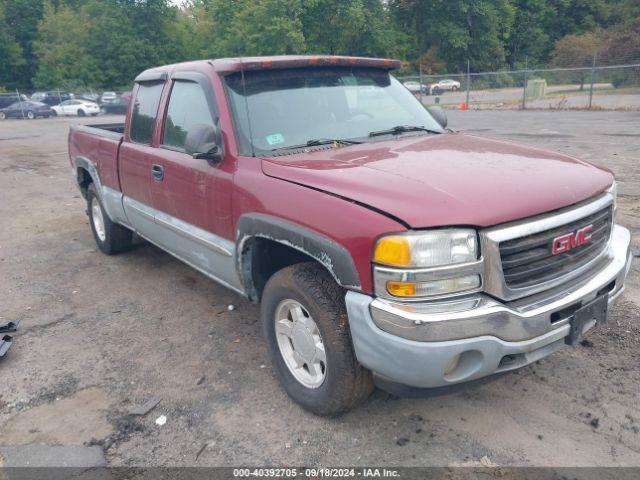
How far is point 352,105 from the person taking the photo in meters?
3.90

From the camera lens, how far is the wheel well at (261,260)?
3314mm

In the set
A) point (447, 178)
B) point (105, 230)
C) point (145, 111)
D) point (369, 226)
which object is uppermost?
point (145, 111)

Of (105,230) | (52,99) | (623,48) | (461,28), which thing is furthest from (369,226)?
(461,28)

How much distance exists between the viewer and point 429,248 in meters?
2.37

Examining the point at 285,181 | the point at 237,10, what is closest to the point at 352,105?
the point at 285,181

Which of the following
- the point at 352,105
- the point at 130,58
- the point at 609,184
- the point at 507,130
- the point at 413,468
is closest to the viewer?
the point at 413,468

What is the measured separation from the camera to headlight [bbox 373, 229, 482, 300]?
2.36m

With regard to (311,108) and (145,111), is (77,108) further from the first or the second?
(311,108)

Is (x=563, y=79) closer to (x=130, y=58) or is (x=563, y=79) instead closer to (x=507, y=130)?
(x=507, y=130)

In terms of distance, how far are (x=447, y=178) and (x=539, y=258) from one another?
59cm

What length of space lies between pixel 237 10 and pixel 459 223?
46385 millimetres

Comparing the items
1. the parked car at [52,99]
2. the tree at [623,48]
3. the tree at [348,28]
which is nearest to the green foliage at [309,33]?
the tree at [348,28]

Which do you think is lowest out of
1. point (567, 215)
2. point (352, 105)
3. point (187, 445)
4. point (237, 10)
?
point (187, 445)

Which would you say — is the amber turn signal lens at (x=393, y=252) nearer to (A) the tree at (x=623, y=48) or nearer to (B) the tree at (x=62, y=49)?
(A) the tree at (x=623, y=48)
